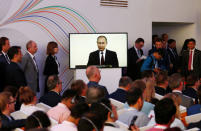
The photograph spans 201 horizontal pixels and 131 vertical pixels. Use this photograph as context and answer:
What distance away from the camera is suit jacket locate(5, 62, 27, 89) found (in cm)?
680

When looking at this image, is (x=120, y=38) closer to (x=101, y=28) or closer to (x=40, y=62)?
(x=101, y=28)

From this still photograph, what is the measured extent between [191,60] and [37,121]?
322 inches

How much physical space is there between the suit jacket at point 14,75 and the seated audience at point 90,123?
403cm

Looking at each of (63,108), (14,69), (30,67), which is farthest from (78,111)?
(30,67)

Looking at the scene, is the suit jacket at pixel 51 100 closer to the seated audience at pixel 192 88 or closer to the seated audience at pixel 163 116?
the seated audience at pixel 192 88

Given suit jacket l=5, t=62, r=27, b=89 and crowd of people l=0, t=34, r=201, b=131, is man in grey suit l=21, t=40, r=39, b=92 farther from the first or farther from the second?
suit jacket l=5, t=62, r=27, b=89

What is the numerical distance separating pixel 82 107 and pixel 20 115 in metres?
1.38

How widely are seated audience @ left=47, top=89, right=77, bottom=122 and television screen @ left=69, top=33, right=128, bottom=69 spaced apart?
4.61m

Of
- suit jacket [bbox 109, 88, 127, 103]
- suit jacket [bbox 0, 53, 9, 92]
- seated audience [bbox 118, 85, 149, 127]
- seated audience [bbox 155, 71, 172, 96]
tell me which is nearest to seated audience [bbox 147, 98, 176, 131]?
seated audience [bbox 118, 85, 149, 127]

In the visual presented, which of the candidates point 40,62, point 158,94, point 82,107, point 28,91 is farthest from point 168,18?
point 82,107

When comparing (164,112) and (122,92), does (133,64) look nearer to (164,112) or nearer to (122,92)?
(122,92)

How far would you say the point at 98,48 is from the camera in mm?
9820

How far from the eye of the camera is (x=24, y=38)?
9438 mm

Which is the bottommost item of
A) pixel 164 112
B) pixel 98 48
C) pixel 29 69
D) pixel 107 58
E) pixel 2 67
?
pixel 164 112
